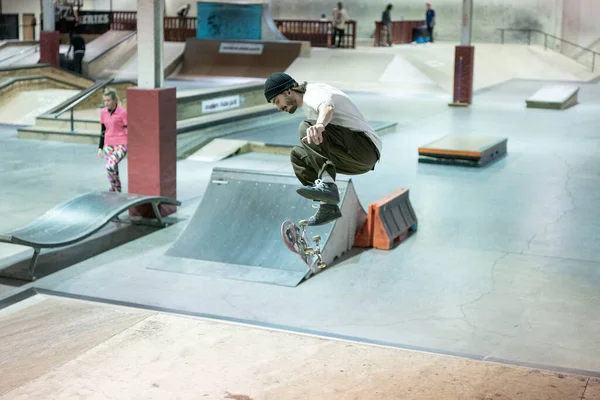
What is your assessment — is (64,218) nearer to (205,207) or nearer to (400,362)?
(205,207)

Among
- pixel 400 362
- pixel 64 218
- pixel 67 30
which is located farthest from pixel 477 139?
pixel 67 30

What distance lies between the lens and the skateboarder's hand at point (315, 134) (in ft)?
18.2

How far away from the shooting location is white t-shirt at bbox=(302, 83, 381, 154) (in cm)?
565

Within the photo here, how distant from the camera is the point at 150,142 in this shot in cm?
1108

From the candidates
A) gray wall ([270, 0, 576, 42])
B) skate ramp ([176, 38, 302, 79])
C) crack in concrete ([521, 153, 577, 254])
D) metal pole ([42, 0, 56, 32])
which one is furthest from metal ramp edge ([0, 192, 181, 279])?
gray wall ([270, 0, 576, 42])

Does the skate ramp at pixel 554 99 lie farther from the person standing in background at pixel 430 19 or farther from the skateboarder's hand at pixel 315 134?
the skateboarder's hand at pixel 315 134

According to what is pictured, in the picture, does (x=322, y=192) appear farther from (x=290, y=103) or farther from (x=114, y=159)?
(x=114, y=159)

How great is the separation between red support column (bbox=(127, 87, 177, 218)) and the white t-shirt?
5476mm

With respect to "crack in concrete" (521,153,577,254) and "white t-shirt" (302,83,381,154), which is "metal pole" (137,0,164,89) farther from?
"white t-shirt" (302,83,381,154)

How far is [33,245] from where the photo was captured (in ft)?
28.3

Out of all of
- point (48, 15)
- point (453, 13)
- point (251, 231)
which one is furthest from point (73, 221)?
point (453, 13)

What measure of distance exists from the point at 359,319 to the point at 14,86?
Result: 52.8 feet

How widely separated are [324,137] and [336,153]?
0.51ft

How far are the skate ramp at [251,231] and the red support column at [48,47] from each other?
58.5 feet
